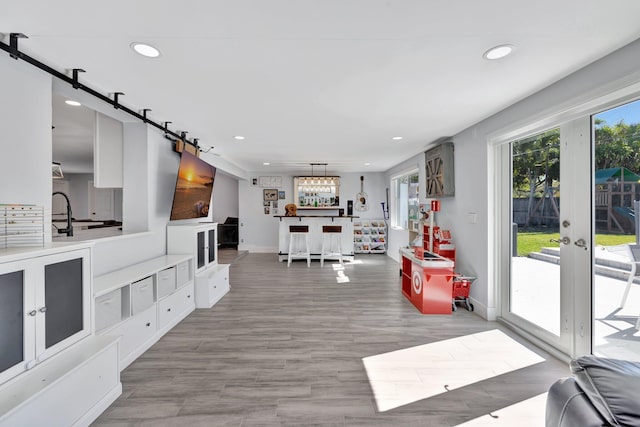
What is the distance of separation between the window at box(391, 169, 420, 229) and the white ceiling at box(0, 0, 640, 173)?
321cm

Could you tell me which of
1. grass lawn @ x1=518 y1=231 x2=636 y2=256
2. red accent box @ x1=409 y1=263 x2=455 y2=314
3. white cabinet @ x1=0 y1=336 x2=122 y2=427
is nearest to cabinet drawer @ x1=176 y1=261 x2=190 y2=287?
white cabinet @ x1=0 y1=336 x2=122 y2=427

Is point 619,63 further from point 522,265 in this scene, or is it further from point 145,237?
point 145,237

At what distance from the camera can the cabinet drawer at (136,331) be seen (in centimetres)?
230

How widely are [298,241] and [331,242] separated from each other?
857 millimetres

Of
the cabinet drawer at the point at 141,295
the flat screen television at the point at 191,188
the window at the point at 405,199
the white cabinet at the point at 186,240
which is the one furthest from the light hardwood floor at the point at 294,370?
the window at the point at 405,199

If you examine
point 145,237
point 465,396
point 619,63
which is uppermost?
point 619,63

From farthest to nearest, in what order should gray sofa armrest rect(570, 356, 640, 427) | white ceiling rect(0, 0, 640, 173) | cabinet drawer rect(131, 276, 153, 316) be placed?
cabinet drawer rect(131, 276, 153, 316) → white ceiling rect(0, 0, 640, 173) → gray sofa armrest rect(570, 356, 640, 427)

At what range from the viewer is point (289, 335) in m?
2.88

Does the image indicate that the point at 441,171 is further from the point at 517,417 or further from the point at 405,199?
the point at 517,417

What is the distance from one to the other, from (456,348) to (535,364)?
1.96 feet

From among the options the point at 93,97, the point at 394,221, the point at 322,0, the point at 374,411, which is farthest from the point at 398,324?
the point at 394,221

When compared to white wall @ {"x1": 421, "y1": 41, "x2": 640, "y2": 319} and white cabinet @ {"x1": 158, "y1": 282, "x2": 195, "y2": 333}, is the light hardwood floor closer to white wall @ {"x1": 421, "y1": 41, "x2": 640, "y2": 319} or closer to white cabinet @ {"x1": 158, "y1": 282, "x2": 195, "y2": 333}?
white cabinet @ {"x1": 158, "y1": 282, "x2": 195, "y2": 333}

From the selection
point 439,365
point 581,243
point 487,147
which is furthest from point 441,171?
point 439,365

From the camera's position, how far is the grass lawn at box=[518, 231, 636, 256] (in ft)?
6.68
